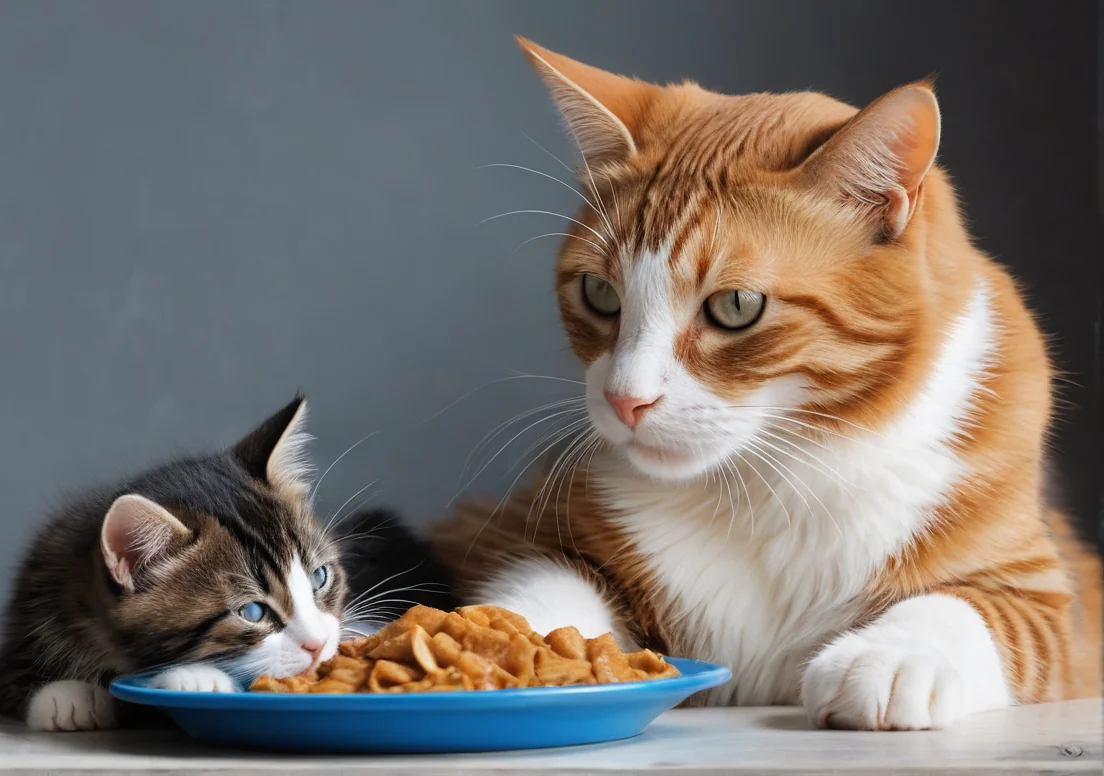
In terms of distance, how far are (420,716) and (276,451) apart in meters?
0.64

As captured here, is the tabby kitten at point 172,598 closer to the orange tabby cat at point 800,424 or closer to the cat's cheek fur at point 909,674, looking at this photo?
the orange tabby cat at point 800,424

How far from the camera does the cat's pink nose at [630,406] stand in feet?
4.97

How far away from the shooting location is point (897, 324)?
1575 mm

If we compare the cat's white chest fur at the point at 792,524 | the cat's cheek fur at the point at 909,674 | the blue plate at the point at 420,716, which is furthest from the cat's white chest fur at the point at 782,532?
the blue plate at the point at 420,716

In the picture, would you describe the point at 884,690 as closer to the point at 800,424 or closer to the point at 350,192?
the point at 800,424

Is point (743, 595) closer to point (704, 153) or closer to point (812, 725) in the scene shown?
point (812, 725)

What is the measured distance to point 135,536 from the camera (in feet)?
4.94

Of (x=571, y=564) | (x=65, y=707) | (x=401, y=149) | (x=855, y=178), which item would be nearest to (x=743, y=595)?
(x=571, y=564)

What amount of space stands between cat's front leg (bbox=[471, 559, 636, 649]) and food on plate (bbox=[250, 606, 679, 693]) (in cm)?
26

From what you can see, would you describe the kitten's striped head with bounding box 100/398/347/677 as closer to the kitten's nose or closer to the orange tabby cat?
the kitten's nose

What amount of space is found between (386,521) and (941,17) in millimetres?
1491

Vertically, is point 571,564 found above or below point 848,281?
below

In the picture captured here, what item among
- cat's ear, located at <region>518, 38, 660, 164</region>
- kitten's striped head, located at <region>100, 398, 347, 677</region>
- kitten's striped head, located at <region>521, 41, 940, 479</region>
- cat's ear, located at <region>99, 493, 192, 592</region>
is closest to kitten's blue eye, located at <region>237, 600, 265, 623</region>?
kitten's striped head, located at <region>100, 398, 347, 677</region>

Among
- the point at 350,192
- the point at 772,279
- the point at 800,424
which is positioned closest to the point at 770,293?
the point at 772,279
